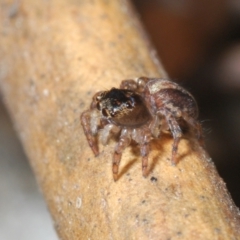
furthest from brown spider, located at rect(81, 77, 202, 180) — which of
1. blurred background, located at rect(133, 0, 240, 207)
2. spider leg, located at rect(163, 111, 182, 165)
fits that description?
blurred background, located at rect(133, 0, 240, 207)

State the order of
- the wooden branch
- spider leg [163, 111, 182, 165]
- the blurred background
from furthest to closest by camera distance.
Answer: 1. the blurred background
2. spider leg [163, 111, 182, 165]
3. the wooden branch

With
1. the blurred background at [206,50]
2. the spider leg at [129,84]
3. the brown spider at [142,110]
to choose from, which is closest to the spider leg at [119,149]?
the brown spider at [142,110]

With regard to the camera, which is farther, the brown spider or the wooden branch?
the brown spider

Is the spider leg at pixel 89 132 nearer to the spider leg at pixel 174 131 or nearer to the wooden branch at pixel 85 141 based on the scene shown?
the wooden branch at pixel 85 141

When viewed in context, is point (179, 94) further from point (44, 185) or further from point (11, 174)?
point (11, 174)

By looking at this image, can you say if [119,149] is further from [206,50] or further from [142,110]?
[206,50]

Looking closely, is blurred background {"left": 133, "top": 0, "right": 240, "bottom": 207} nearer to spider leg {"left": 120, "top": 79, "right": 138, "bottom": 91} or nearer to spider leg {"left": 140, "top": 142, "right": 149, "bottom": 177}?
spider leg {"left": 120, "top": 79, "right": 138, "bottom": 91}

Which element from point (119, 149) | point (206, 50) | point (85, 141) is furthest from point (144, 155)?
point (206, 50)

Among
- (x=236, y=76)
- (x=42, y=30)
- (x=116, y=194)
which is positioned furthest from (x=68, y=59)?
(x=236, y=76)
